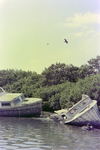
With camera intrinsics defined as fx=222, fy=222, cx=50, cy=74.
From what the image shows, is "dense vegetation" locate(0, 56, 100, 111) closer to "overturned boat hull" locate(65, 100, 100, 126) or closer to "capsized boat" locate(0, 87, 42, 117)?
"capsized boat" locate(0, 87, 42, 117)

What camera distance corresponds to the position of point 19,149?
1105 centimetres

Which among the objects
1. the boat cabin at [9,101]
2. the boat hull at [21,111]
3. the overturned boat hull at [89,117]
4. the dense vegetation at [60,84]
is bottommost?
the overturned boat hull at [89,117]

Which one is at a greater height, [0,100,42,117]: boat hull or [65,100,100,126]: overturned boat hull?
[0,100,42,117]: boat hull

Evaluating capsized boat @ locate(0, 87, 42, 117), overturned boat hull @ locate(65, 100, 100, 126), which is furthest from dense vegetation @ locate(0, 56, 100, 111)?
Result: overturned boat hull @ locate(65, 100, 100, 126)

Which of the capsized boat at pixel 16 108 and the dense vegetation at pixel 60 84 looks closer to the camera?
the capsized boat at pixel 16 108

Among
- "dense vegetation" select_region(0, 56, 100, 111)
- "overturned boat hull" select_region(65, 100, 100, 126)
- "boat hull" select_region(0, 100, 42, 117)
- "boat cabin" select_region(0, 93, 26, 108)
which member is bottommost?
"overturned boat hull" select_region(65, 100, 100, 126)

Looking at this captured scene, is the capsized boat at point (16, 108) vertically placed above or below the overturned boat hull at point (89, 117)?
above

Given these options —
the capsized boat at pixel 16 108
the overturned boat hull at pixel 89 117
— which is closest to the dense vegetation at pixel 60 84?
the capsized boat at pixel 16 108

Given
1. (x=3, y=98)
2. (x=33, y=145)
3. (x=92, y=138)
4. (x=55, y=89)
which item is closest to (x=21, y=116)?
(x=3, y=98)

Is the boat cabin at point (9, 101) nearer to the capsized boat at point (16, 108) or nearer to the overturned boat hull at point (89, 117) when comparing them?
the capsized boat at point (16, 108)

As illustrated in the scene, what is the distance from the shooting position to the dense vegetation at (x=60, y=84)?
1086 inches

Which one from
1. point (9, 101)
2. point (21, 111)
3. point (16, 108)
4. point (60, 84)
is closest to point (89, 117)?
A: point (21, 111)

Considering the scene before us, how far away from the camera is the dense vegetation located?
2758 cm

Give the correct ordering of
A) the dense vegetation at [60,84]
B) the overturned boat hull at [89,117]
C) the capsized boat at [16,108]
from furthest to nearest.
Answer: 1. the dense vegetation at [60,84]
2. the capsized boat at [16,108]
3. the overturned boat hull at [89,117]
